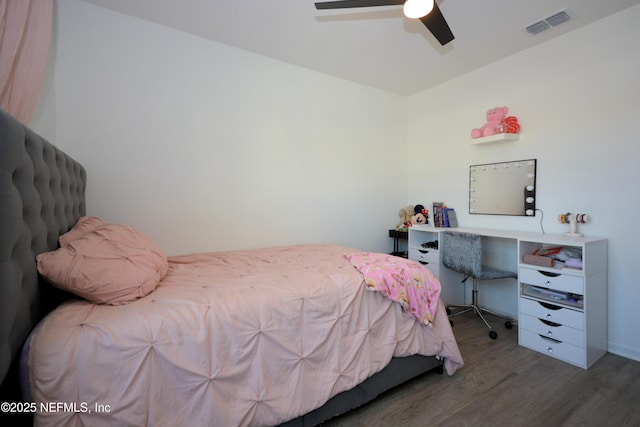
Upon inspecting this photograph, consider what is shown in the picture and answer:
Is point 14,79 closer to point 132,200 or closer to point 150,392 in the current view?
point 132,200

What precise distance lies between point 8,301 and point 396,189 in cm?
359

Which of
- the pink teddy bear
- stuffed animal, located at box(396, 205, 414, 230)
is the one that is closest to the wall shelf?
the pink teddy bear

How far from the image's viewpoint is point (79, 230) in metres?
1.47

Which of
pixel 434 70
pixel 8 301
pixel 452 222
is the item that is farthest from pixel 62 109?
pixel 452 222

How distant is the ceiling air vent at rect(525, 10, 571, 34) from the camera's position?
2127mm

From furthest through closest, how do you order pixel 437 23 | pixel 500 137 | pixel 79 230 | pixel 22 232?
pixel 500 137
pixel 437 23
pixel 79 230
pixel 22 232

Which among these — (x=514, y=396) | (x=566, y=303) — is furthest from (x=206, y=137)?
(x=566, y=303)

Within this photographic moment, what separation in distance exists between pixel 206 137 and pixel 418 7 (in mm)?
1874

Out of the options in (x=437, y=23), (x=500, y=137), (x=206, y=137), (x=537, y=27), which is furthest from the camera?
(x=500, y=137)

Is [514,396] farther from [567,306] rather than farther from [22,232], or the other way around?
[22,232]

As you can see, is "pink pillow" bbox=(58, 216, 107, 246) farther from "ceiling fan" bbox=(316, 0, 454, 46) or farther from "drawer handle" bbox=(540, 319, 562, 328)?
"drawer handle" bbox=(540, 319, 562, 328)

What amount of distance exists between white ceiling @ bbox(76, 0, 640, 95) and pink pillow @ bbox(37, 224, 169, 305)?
1778 millimetres

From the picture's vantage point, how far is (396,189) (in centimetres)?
377

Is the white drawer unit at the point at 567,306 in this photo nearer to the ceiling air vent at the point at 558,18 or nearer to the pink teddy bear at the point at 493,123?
the pink teddy bear at the point at 493,123
